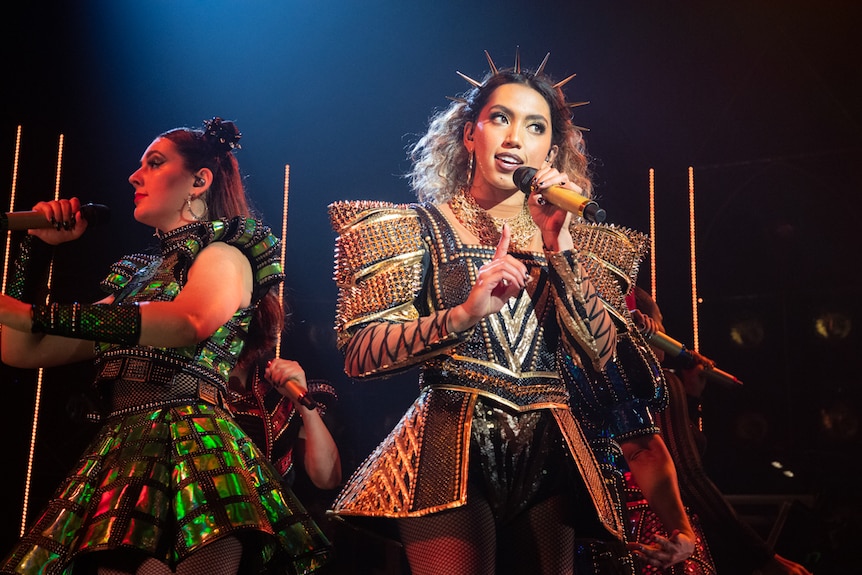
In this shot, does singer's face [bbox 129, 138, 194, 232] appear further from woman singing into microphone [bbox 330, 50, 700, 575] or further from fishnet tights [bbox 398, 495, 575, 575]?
fishnet tights [bbox 398, 495, 575, 575]

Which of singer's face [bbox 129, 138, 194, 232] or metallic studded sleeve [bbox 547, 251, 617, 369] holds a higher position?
singer's face [bbox 129, 138, 194, 232]

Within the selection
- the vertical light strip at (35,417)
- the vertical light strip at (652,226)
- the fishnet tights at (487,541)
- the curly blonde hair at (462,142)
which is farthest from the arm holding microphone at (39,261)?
the vertical light strip at (652,226)

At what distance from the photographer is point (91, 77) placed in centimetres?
394

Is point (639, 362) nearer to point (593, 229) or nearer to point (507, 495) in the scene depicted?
point (593, 229)

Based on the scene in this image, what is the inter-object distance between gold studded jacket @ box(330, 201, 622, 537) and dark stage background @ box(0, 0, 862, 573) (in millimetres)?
1948

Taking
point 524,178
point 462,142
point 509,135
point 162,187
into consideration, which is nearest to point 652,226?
point 462,142

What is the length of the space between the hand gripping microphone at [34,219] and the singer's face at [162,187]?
10 centimetres

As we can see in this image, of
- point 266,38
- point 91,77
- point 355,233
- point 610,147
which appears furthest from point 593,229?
point 91,77

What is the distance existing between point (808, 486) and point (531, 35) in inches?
87.0

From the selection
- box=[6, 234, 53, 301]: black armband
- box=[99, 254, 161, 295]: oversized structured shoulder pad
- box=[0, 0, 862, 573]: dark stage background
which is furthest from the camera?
box=[0, 0, 862, 573]: dark stage background

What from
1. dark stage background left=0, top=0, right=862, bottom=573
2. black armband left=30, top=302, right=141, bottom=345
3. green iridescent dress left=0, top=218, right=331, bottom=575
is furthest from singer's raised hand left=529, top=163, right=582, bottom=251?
dark stage background left=0, top=0, right=862, bottom=573

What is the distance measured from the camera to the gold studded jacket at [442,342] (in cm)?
176

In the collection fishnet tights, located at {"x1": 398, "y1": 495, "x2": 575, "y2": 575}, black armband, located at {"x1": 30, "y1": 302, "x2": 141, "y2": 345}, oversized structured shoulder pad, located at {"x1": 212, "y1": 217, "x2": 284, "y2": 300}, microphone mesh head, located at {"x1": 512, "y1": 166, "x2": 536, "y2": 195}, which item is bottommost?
fishnet tights, located at {"x1": 398, "y1": 495, "x2": 575, "y2": 575}

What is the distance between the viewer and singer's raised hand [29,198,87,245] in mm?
2141
